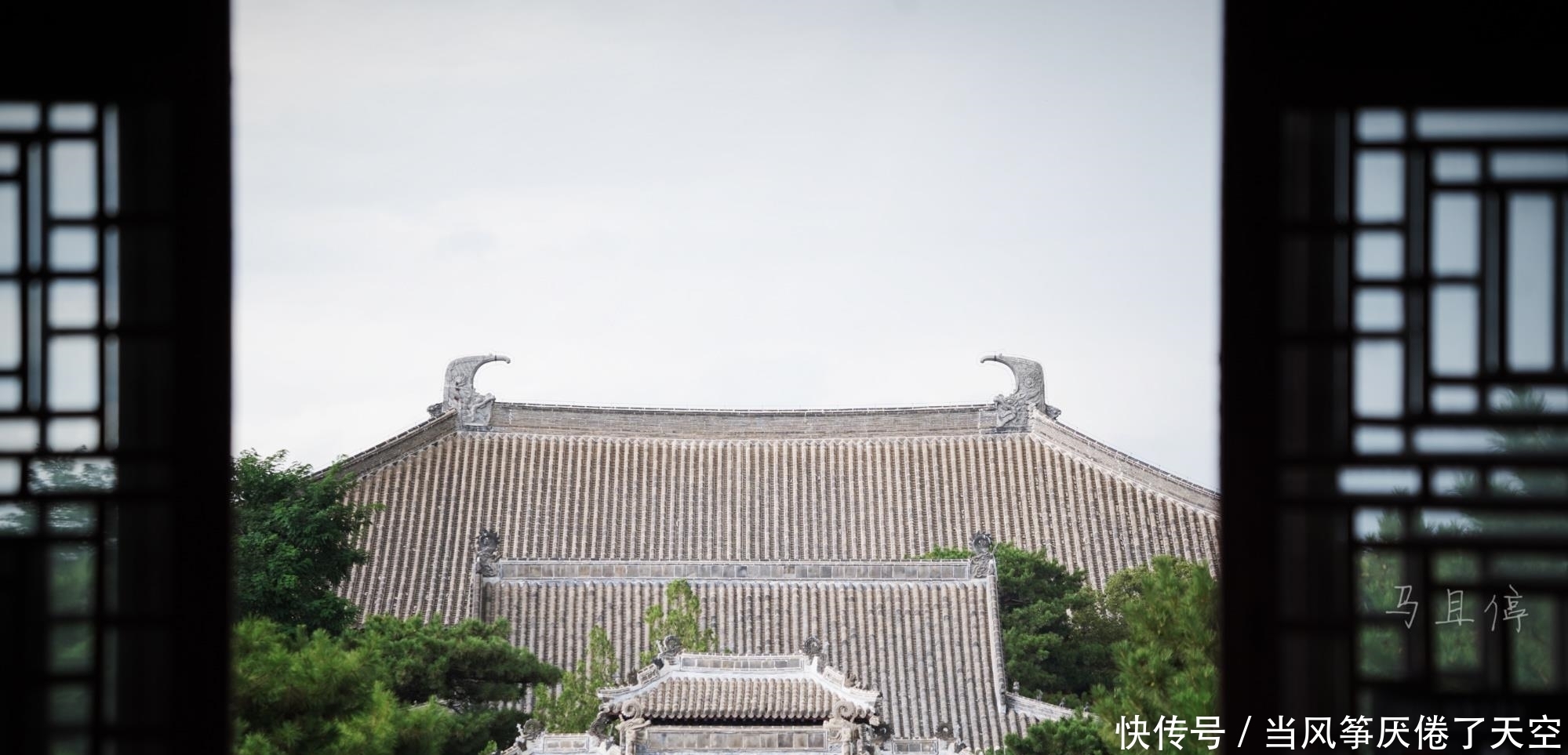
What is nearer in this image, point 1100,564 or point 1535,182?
point 1535,182

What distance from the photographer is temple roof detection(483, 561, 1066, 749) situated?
2041 centimetres

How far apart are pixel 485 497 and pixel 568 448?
55.6 inches

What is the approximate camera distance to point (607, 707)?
15.7 m

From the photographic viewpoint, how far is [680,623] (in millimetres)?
19625

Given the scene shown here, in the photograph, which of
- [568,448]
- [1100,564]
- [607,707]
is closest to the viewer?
[607,707]

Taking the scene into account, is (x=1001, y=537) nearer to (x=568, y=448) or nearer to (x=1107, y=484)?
(x=1107, y=484)

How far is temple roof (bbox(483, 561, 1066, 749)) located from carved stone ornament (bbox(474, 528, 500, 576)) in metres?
0.18

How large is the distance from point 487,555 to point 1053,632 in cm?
651

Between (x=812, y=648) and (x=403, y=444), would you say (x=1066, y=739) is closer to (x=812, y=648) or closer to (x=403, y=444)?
(x=812, y=648)

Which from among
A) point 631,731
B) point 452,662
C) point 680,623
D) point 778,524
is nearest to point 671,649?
point 631,731

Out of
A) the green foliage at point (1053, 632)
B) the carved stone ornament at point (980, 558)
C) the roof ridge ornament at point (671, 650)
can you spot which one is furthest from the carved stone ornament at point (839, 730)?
the carved stone ornament at point (980, 558)

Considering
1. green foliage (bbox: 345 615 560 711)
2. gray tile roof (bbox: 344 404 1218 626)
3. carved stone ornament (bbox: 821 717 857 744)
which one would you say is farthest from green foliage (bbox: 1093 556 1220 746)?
gray tile roof (bbox: 344 404 1218 626)

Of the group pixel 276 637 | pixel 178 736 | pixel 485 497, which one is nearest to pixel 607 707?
pixel 276 637

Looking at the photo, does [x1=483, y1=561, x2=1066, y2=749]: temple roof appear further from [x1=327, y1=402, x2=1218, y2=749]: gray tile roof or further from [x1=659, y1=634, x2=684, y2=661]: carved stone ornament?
[x1=659, y1=634, x2=684, y2=661]: carved stone ornament
